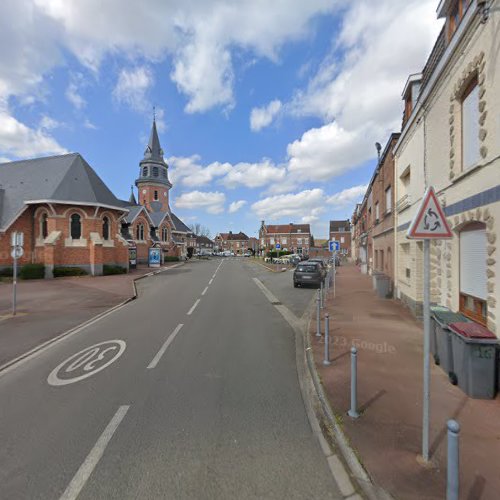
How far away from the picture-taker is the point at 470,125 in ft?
19.8

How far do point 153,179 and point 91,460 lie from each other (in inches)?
2190

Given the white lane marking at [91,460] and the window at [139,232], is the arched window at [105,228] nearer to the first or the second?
the window at [139,232]

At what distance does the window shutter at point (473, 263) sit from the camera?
549 cm

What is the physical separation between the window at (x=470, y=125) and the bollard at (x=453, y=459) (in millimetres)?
5488

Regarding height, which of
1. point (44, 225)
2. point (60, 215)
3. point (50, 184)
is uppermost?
point (50, 184)

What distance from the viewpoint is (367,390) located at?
4418 mm

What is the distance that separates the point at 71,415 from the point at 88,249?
23600 millimetres

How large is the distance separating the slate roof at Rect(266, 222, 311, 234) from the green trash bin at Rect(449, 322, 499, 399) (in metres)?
87.9

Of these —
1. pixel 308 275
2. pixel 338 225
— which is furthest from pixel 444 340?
pixel 338 225

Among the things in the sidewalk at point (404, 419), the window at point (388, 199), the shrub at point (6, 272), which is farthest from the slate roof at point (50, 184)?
the sidewalk at point (404, 419)

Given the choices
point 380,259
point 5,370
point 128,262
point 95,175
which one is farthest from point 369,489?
point 95,175

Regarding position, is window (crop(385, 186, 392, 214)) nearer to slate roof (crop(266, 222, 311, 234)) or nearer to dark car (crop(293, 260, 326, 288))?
dark car (crop(293, 260, 326, 288))

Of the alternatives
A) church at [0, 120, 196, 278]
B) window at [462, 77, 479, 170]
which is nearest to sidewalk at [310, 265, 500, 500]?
window at [462, 77, 479, 170]

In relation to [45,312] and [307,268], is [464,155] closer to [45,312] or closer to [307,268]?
[307,268]
